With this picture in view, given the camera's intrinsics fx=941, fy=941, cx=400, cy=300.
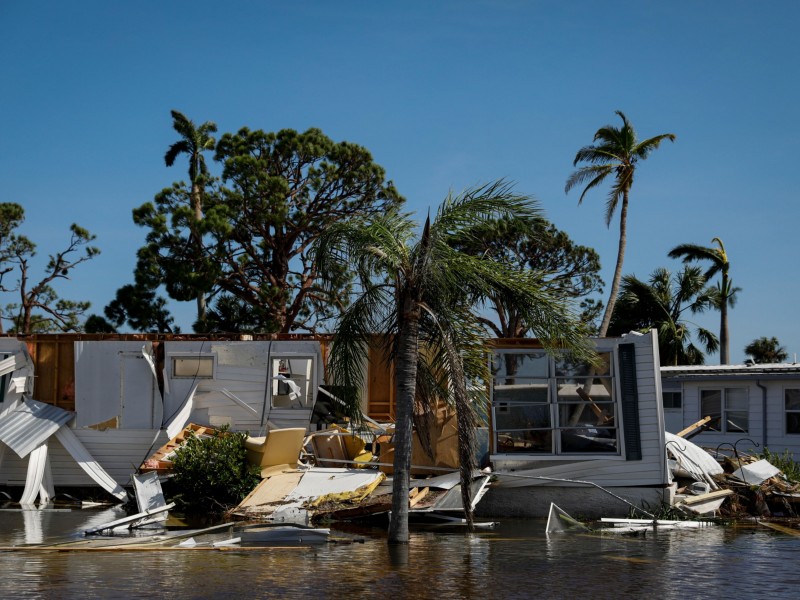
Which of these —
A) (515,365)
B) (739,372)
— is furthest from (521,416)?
(739,372)

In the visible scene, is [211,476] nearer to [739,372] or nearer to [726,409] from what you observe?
[739,372]

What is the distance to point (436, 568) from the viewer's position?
1330 centimetres

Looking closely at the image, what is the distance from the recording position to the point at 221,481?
19.7 meters

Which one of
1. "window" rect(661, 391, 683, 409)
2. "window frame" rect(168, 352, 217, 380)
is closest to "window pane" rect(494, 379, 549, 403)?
"window frame" rect(168, 352, 217, 380)

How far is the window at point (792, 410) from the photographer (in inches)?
990

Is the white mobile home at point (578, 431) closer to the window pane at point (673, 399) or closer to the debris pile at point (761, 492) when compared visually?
the debris pile at point (761, 492)

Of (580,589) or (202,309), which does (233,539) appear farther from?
(202,309)

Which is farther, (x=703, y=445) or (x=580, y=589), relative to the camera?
(x=703, y=445)

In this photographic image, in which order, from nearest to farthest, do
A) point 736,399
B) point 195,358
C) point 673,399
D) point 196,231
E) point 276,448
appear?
point 276,448
point 195,358
point 736,399
point 673,399
point 196,231

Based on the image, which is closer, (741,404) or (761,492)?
(761,492)

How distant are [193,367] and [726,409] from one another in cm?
1488

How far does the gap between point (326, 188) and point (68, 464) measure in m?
22.3

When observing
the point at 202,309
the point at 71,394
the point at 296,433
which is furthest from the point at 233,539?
the point at 202,309

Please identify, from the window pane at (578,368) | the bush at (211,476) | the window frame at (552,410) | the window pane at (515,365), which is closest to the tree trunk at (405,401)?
the window frame at (552,410)
